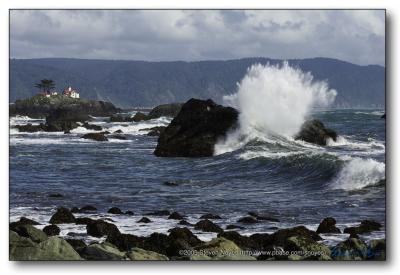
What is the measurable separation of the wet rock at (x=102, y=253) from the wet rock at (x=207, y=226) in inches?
42.9

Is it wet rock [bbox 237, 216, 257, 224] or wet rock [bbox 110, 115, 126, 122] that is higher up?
wet rock [bbox 110, 115, 126, 122]

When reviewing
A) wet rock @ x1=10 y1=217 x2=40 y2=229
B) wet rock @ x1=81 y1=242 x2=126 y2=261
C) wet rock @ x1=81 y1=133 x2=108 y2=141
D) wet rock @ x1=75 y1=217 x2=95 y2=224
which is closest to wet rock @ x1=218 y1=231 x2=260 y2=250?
wet rock @ x1=81 y1=242 x2=126 y2=261

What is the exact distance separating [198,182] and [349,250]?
8.72 feet

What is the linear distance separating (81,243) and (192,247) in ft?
4.81

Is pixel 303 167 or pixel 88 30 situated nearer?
pixel 88 30

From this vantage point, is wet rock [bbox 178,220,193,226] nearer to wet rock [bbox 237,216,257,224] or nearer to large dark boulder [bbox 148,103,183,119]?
wet rock [bbox 237,216,257,224]

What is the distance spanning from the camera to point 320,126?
13.4 meters

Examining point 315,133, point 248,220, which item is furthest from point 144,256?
point 315,133

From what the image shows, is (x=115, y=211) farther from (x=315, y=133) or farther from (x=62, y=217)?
(x=315, y=133)

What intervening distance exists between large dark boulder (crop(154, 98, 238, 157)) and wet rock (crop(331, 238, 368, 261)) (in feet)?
11.4

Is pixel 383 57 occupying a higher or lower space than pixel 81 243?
higher

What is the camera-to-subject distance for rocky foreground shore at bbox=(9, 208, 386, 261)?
10.4m

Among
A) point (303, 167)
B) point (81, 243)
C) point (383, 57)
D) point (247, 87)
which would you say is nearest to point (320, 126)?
point (303, 167)
